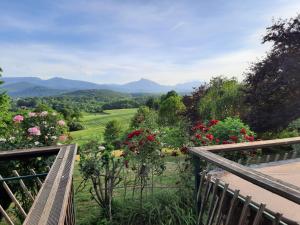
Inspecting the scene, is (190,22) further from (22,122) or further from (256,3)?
(22,122)

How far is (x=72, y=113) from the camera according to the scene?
39250mm

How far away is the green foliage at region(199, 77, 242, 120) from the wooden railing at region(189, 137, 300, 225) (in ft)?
30.2

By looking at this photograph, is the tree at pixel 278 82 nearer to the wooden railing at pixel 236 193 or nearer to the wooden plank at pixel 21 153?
the wooden railing at pixel 236 193

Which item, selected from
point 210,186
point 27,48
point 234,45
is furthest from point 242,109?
point 27,48

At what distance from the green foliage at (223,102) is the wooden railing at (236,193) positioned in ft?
30.2

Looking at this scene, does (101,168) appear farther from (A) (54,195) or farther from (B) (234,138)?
(A) (54,195)

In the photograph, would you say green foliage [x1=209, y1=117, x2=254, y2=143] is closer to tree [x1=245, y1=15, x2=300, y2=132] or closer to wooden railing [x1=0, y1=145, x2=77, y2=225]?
wooden railing [x1=0, y1=145, x2=77, y2=225]

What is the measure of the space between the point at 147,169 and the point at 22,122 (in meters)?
2.49

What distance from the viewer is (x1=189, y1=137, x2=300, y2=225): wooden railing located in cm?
155

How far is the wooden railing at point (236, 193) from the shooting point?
1.55 m

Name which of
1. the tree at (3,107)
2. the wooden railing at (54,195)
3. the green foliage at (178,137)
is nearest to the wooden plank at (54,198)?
the wooden railing at (54,195)

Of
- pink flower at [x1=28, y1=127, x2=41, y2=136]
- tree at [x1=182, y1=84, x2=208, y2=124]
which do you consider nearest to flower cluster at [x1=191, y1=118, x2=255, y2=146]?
pink flower at [x1=28, y1=127, x2=41, y2=136]

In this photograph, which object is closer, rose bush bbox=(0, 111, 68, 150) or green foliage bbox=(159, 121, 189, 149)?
rose bush bbox=(0, 111, 68, 150)

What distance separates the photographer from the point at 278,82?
920 cm
